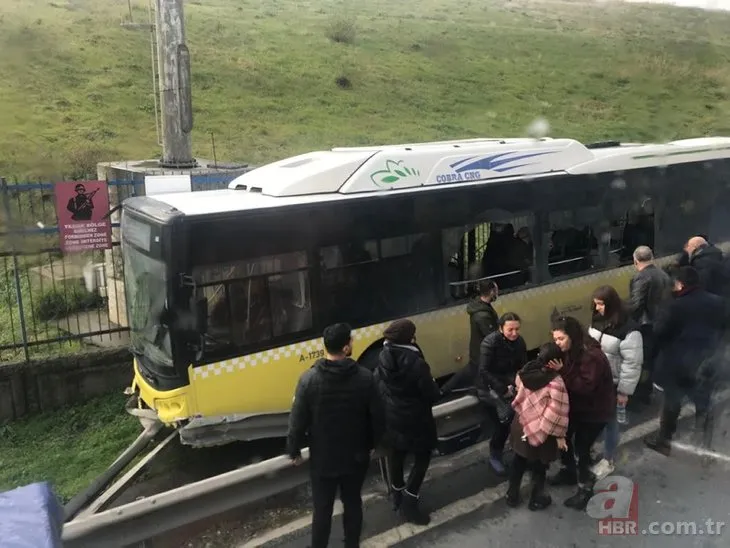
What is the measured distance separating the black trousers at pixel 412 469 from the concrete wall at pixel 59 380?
4370 millimetres

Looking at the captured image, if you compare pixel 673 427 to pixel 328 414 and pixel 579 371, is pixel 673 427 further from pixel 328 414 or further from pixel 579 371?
pixel 328 414

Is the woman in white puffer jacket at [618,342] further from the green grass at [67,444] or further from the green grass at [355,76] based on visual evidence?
the green grass at [355,76]

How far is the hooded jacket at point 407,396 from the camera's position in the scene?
4.15 meters

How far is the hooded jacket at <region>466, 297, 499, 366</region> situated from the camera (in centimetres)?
529

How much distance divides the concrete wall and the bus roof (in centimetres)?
282

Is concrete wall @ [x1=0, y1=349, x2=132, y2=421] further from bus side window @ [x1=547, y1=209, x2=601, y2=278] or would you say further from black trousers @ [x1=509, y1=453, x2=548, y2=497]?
bus side window @ [x1=547, y1=209, x2=601, y2=278]

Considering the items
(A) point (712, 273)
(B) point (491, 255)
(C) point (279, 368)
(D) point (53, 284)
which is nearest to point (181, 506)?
(C) point (279, 368)

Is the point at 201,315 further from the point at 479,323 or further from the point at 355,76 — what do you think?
the point at 355,76

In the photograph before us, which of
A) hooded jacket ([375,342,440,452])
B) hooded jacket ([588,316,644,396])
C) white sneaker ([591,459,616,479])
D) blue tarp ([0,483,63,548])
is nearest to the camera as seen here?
blue tarp ([0,483,63,548])

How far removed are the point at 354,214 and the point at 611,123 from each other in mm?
17340

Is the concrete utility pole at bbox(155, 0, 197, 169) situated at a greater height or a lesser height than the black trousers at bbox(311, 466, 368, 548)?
greater

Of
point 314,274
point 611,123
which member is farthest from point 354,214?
point 611,123

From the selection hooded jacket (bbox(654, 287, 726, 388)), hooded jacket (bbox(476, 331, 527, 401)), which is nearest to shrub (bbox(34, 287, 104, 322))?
hooded jacket (bbox(476, 331, 527, 401))

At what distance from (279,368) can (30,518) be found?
301cm
